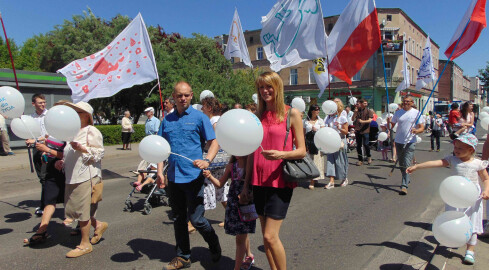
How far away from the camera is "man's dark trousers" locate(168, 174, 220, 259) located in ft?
11.2

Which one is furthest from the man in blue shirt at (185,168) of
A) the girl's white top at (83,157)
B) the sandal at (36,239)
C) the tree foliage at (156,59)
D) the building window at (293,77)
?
the building window at (293,77)

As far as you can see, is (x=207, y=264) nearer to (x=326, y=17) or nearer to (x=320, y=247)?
(x=320, y=247)

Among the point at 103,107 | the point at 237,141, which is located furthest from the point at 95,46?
the point at 237,141

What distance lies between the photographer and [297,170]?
2.73m

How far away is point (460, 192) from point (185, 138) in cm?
260

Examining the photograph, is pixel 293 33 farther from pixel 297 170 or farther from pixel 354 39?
pixel 297 170

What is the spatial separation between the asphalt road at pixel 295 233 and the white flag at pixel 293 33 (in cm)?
297

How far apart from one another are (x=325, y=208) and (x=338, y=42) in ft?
11.7

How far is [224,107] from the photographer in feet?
19.6

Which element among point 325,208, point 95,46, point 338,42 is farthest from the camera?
point 95,46

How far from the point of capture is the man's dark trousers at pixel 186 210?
3422 mm

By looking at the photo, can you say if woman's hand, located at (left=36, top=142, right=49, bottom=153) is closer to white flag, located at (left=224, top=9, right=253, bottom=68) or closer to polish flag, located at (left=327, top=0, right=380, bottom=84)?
polish flag, located at (left=327, top=0, right=380, bottom=84)

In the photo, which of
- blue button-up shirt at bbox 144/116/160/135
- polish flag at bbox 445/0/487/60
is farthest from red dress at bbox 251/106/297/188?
blue button-up shirt at bbox 144/116/160/135

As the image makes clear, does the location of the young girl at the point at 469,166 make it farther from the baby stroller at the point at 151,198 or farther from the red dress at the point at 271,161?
the baby stroller at the point at 151,198
